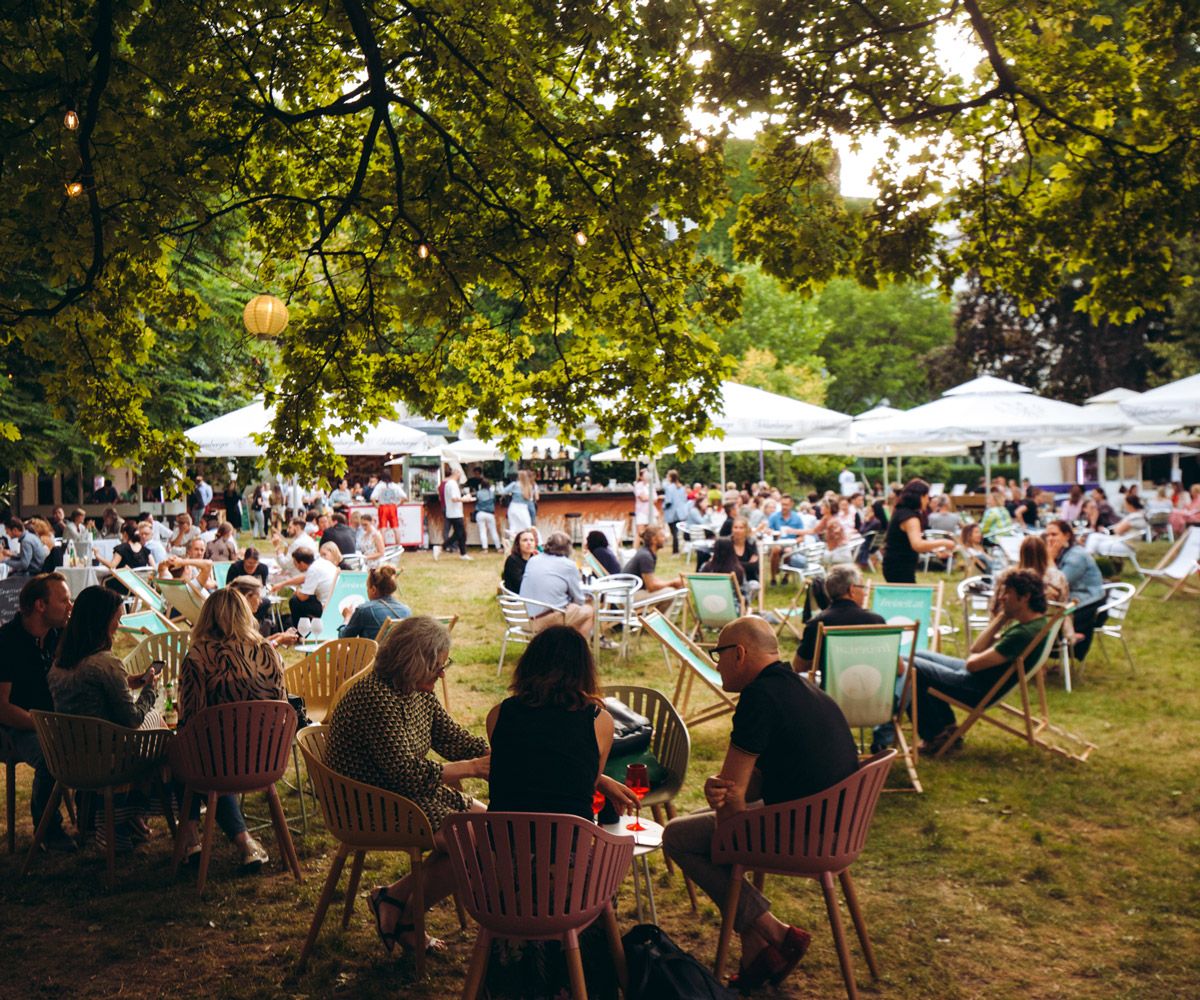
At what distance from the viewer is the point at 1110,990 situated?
13.8ft

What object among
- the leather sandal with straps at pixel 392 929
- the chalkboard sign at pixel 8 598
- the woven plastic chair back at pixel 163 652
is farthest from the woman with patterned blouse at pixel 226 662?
the chalkboard sign at pixel 8 598

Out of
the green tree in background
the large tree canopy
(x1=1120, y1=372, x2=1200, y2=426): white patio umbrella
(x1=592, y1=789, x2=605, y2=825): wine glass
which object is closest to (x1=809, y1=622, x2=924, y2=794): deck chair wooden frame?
the large tree canopy

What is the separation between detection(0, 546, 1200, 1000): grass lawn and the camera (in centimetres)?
435

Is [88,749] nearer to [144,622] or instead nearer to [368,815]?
[368,815]

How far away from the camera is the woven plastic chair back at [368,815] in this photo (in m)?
4.14

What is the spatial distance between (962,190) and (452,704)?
581 centimetres

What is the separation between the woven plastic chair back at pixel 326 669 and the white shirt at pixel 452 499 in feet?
48.8

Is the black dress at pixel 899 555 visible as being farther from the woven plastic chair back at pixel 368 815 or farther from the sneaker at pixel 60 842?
the sneaker at pixel 60 842

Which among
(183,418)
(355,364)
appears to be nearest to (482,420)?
(355,364)

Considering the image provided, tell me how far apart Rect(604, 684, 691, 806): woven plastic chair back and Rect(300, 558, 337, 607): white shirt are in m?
5.53

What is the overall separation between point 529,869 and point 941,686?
185 inches

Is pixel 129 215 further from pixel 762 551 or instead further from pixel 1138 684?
pixel 762 551

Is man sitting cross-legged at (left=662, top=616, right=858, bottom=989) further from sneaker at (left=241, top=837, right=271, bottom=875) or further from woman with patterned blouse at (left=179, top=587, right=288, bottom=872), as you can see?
sneaker at (left=241, top=837, right=271, bottom=875)

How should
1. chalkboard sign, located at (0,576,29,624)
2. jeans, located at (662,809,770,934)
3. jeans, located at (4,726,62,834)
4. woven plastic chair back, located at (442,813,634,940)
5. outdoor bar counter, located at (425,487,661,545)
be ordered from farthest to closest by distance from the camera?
outdoor bar counter, located at (425,487,661,545)
chalkboard sign, located at (0,576,29,624)
jeans, located at (4,726,62,834)
jeans, located at (662,809,770,934)
woven plastic chair back, located at (442,813,634,940)
